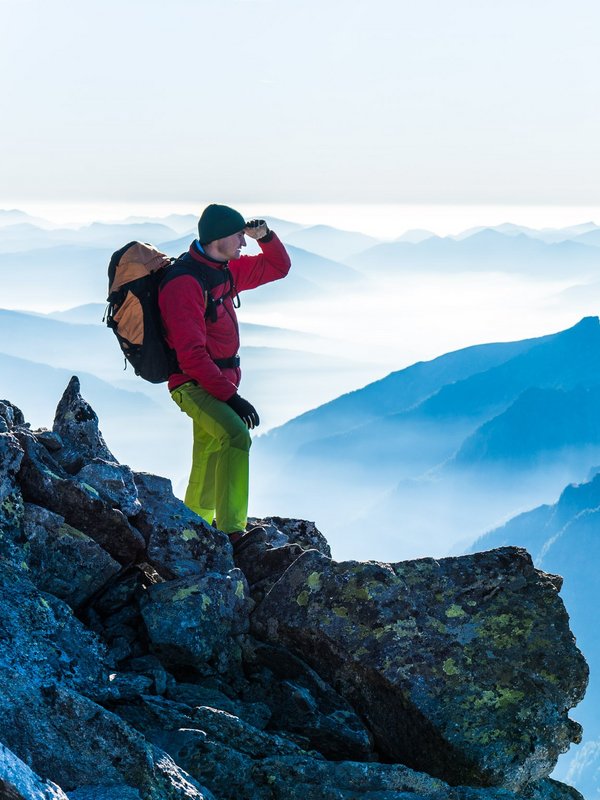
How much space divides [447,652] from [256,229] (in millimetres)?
6414

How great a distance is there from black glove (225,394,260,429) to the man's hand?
243 cm

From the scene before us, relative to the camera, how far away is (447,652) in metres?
9.48

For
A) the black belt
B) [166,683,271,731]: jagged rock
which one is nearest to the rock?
[166,683,271,731]: jagged rock

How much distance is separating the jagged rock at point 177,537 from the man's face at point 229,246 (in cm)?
308

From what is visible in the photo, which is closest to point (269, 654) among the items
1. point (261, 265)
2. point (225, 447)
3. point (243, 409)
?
point (225, 447)

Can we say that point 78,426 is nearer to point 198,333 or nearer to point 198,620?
point 198,333

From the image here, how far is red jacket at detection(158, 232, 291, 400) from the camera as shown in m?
11.7

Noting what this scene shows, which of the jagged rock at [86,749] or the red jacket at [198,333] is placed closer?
the jagged rock at [86,749]

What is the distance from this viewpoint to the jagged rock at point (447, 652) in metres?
8.82

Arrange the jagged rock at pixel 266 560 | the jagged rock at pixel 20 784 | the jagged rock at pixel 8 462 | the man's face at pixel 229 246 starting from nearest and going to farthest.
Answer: the jagged rock at pixel 20 784 → the jagged rock at pixel 8 462 → the jagged rock at pixel 266 560 → the man's face at pixel 229 246

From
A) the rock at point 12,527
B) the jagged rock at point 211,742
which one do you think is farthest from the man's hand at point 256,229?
the jagged rock at point 211,742

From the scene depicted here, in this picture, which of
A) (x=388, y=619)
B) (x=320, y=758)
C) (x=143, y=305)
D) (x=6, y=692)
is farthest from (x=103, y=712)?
(x=143, y=305)

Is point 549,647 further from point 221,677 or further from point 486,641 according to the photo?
point 221,677

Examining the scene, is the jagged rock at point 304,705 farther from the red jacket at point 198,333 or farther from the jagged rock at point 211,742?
the red jacket at point 198,333
